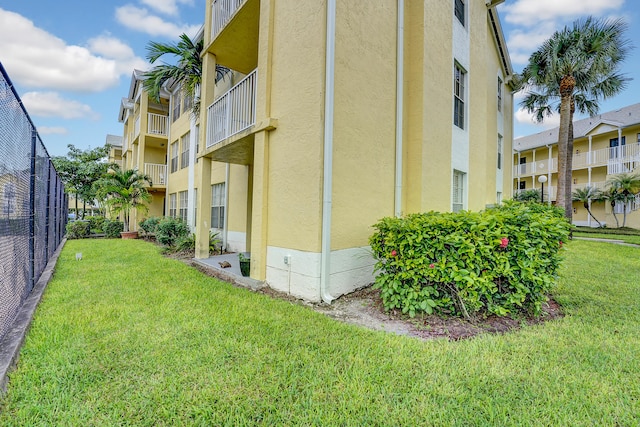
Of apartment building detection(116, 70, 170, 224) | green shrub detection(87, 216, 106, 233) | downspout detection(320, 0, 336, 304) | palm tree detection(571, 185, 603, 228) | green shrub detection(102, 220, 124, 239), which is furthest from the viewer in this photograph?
palm tree detection(571, 185, 603, 228)

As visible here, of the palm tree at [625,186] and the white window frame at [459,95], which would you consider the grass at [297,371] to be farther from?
the palm tree at [625,186]

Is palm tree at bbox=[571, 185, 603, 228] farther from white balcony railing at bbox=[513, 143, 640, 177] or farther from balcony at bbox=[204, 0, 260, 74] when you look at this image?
balcony at bbox=[204, 0, 260, 74]

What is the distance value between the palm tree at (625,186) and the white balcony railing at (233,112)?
82.4 feet

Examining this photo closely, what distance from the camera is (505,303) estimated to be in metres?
4.12

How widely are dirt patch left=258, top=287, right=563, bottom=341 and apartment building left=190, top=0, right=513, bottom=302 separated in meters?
0.53

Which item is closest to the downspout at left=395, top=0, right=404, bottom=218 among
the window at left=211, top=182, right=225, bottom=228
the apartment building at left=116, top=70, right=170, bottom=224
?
the window at left=211, top=182, right=225, bottom=228

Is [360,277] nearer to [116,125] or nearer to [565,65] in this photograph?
[565,65]

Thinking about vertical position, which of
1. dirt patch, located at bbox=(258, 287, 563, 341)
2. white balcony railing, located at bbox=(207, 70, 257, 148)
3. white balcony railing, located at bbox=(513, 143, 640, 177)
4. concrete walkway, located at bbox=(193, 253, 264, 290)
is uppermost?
white balcony railing, located at bbox=(513, 143, 640, 177)

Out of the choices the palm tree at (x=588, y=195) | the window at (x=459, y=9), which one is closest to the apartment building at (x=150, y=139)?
the window at (x=459, y=9)

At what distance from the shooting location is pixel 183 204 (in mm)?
14820

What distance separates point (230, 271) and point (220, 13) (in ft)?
24.4

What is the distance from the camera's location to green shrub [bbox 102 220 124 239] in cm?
1590

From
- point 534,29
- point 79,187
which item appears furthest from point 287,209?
point 79,187

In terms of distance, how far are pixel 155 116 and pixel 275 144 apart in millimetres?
16036
